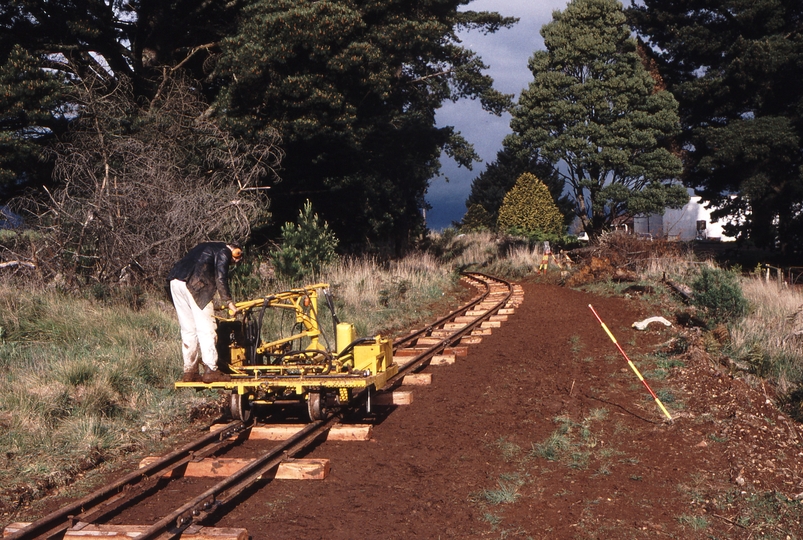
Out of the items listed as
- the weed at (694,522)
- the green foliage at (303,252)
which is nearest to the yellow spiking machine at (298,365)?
the weed at (694,522)

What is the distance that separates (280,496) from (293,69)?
14664 mm

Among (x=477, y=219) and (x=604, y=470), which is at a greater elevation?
(x=477, y=219)

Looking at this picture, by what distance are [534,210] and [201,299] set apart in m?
34.6

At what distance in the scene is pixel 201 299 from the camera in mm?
6926

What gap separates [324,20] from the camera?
55.9 feet

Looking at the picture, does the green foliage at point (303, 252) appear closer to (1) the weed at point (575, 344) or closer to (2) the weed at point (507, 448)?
(1) the weed at point (575, 344)

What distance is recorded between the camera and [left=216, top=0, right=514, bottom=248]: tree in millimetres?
17344

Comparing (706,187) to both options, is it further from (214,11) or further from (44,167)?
(44,167)

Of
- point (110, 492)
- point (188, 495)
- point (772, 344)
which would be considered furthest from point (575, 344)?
point (110, 492)

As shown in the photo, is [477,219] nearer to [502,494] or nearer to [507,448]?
[507,448]

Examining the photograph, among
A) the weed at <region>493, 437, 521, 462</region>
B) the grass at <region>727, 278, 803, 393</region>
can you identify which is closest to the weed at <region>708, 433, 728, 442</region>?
the weed at <region>493, 437, 521, 462</region>

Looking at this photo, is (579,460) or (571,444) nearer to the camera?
(579,460)

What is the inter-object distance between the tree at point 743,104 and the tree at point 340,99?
1133cm

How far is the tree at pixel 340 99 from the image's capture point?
56.9 feet
